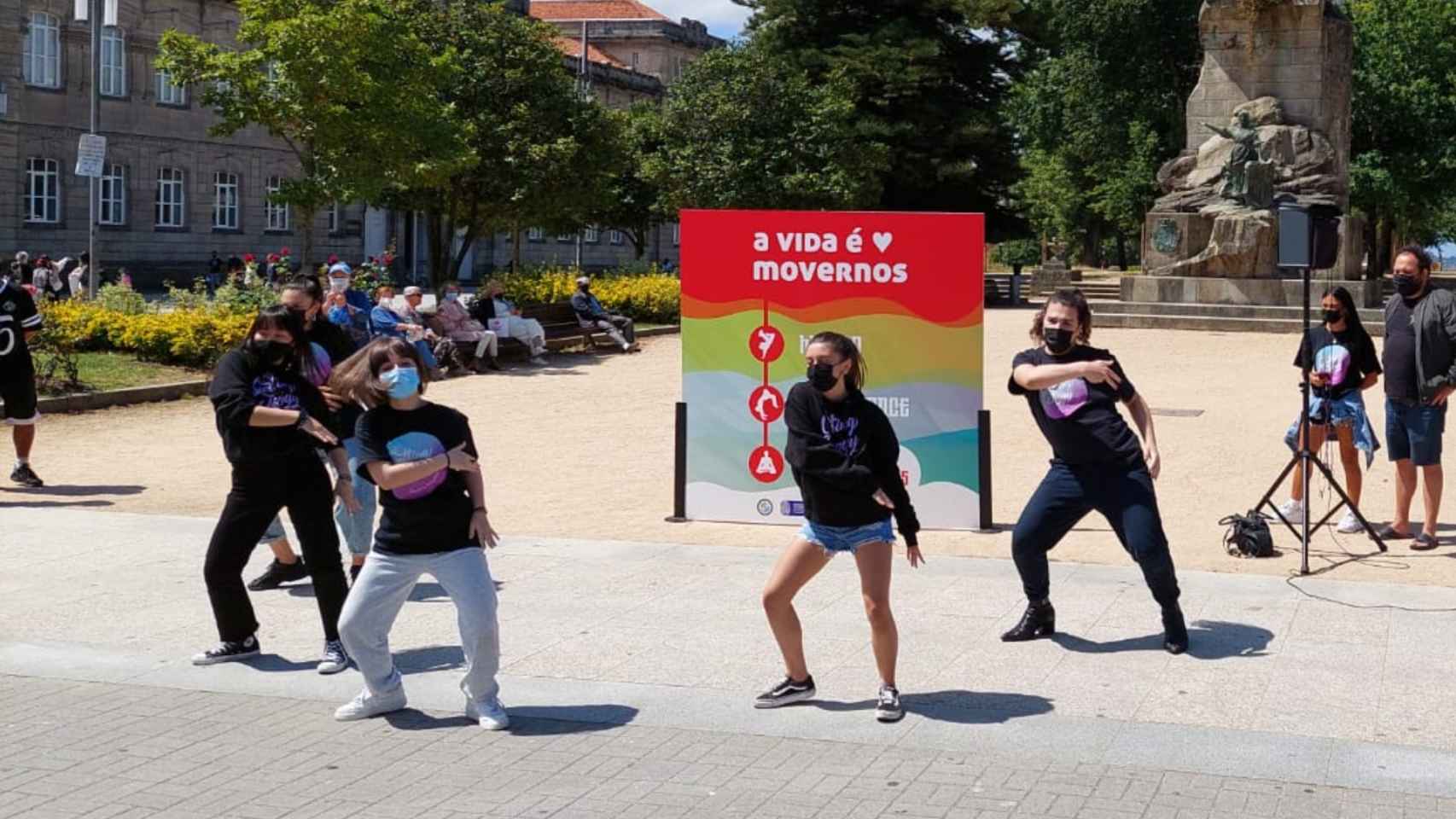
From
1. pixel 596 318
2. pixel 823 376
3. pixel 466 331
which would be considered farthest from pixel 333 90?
pixel 823 376

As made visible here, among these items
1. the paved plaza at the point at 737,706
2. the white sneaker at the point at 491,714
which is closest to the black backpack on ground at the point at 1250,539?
the paved plaza at the point at 737,706

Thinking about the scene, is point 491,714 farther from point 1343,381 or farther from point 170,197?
point 170,197

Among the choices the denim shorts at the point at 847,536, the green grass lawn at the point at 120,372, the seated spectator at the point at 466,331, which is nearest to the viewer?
the denim shorts at the point at 847,536

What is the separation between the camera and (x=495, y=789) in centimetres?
628

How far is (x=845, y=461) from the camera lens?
704 centimetres

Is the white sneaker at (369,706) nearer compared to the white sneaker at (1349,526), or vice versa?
the white sneaker at (369,706)

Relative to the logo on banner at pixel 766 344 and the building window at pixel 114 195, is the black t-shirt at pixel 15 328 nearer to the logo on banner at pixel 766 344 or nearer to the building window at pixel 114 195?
the logo on banner at pixel 766 344

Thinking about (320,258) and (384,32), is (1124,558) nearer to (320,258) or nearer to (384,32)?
(384,32)

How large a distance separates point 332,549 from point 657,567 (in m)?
2.85

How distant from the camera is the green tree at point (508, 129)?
38.0m

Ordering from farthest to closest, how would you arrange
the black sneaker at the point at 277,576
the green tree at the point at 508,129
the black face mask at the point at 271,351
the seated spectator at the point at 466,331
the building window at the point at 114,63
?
the building window at the point at 114,63
the green tree at the point at 508,129
the seated spectator at the point at 466,331
the black sneaker at the point at 277,576
the black face mask at the point at 271,351

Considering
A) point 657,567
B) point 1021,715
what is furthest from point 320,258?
point 1021,715

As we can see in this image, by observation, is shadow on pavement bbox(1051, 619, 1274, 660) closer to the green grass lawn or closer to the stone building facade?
the green grass lawn

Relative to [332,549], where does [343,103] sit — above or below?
above
